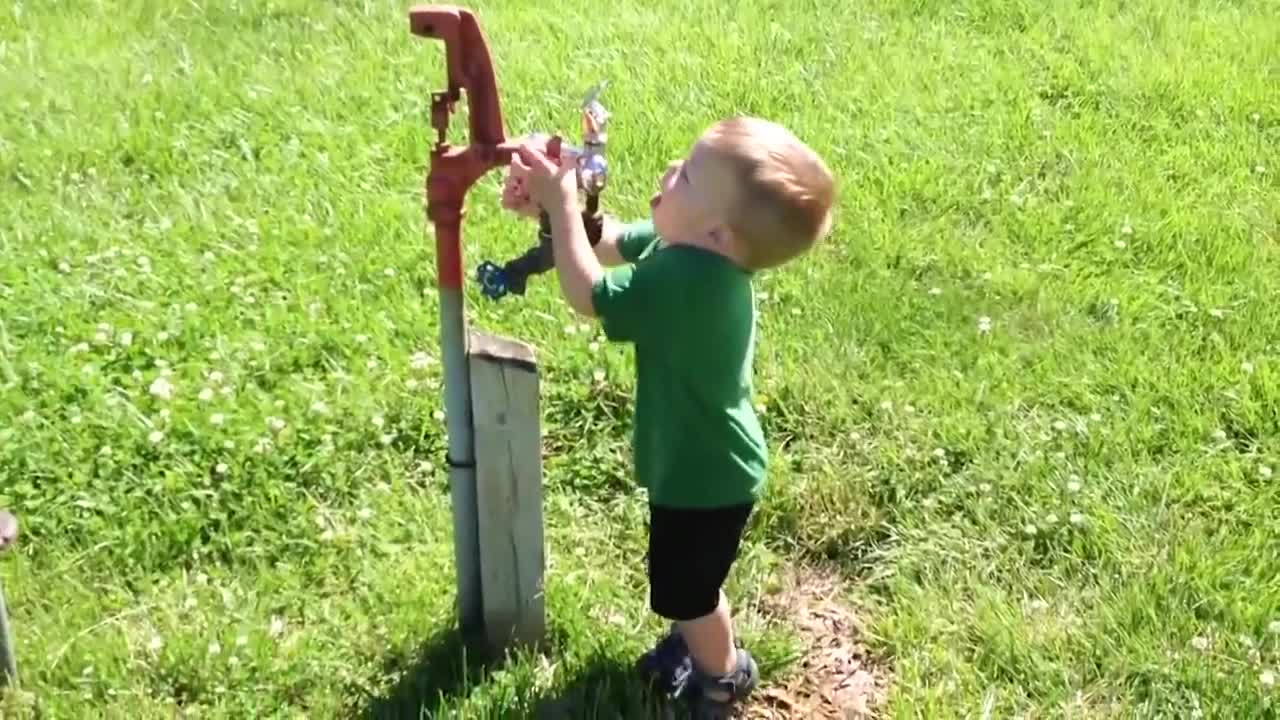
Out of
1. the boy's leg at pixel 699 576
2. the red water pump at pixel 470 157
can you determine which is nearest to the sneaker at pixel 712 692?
the boy's leg at pixel 699 576

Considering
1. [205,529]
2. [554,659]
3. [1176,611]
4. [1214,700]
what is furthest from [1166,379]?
[205,529]

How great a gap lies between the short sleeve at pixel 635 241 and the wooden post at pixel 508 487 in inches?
11.1

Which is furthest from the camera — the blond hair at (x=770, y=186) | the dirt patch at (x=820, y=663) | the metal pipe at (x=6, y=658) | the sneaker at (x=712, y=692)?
the dirt patch at (x=820, y=663)

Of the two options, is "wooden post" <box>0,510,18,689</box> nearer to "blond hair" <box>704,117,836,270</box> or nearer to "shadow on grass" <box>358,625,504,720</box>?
"shadow on grass" <box>358,625,504,720</box>

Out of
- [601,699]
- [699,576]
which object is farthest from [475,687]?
[699,576]

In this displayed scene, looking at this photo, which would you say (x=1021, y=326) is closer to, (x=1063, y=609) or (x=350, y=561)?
(x=1063, y=609)

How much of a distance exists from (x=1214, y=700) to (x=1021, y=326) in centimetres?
167

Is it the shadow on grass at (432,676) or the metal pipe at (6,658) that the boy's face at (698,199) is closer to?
the shadow on grass at (432,676)

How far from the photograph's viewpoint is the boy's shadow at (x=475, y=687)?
3.28 m

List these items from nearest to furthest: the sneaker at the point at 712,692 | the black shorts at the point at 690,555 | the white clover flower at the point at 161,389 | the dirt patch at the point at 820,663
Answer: the black shorts at the point at 690,555 → the sneaker at the point at 712,692 → the dirt patch at the point at 820,663 → the white clover flower at the point at 161,389

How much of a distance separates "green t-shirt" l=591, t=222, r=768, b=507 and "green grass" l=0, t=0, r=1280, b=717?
24.5 inches

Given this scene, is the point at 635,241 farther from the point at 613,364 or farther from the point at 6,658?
the point at 6,658

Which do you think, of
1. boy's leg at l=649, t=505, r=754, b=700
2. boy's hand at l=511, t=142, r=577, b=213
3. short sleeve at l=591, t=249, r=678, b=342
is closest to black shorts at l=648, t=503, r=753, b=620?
boy's leg at l=649, t=505, r=754, b=700

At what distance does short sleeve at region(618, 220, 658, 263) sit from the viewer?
3129 mm
